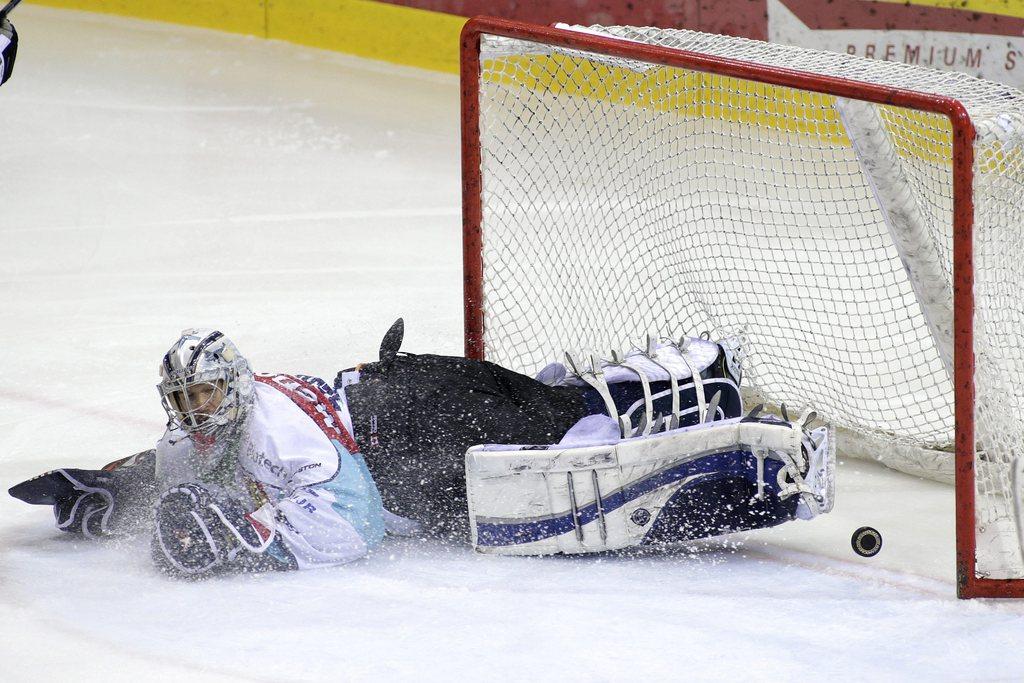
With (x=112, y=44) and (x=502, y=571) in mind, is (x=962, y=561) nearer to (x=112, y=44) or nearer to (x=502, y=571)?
(x=502, y=571)

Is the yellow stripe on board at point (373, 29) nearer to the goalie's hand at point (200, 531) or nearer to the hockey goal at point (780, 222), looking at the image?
the hockey goal at point (780, 222)

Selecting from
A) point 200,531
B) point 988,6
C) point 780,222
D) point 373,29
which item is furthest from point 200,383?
point 373,29

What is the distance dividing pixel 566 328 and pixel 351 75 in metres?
3.45

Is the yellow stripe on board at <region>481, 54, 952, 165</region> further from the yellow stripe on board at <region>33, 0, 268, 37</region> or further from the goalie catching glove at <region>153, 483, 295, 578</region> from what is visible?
the yellow stripe on board at <region>33, 0, 268, 37</region>

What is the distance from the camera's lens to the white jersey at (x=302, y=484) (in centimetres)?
277

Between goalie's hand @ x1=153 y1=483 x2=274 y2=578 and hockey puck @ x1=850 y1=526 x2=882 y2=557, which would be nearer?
goalie's hand @ x1=153 y1=483 x2=274 y2=578

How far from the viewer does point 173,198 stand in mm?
5852

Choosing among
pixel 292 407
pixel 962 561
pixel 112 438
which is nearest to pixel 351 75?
pixel 112 438

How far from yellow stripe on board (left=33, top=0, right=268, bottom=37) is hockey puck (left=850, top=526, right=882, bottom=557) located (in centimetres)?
538

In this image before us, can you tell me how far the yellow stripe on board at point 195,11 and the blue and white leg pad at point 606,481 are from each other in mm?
5139

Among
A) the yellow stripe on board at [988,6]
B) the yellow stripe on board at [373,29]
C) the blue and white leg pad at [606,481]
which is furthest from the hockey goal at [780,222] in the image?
the yellow stripe on board at [373,29]

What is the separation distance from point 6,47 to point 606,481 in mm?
1815

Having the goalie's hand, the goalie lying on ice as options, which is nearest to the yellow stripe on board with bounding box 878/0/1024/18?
the goalie lying on ice

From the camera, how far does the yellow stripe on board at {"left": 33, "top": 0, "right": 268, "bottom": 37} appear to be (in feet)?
24.5
